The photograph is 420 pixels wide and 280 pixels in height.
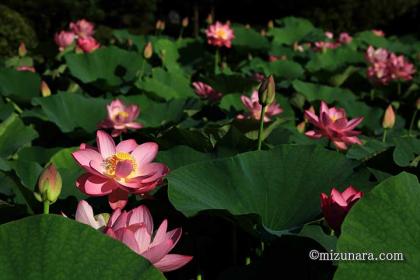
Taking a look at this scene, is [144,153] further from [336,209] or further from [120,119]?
[120,119]

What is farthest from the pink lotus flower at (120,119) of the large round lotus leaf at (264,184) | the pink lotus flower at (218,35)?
the pink lotus flower at (218,35)

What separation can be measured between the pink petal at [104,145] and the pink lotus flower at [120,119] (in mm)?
686

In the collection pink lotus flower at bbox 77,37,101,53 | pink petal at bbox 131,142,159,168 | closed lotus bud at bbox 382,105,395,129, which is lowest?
pink lotus flower at bbox 77,37,101,53

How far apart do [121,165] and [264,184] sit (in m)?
0.27

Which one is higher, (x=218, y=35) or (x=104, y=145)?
(x=104, y=145)

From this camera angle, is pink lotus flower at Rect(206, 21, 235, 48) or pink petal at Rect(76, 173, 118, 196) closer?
pink petal at Rect(76, 173, 118, 196)

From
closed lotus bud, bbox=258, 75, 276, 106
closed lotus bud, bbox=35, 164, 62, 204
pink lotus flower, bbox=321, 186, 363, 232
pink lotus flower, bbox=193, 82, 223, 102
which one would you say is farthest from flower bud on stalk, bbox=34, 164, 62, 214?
pink lotus flower, bbox=193, 82, 223, 102

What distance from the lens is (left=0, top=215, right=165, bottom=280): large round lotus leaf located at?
76cm

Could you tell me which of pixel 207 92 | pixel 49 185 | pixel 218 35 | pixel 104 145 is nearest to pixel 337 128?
pixel 104 145

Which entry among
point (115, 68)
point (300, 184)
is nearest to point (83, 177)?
point (300, 184)

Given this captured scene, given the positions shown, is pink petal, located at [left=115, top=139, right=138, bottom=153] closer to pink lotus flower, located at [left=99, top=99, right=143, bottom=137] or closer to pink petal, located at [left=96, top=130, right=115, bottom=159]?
pink petal, located at [left=96, top=130, right=115, bottom=159]

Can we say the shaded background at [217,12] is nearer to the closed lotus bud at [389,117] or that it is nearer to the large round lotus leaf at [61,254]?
the closed lotus bud at [389,117]

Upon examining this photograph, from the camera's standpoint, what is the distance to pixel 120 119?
6.53ft

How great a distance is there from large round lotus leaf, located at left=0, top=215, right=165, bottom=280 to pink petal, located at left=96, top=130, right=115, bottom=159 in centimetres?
46
